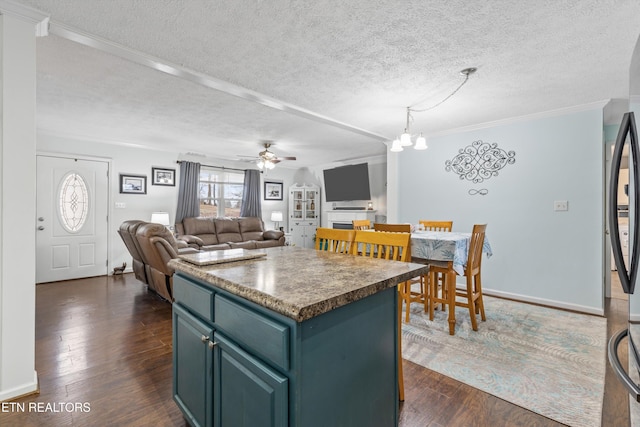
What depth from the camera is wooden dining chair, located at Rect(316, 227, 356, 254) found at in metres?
1.99

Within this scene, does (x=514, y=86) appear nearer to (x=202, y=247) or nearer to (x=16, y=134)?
(x=16, y=134)

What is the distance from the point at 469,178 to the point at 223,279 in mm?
3953

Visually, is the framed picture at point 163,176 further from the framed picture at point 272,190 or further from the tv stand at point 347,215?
the tv stand at point 347,215

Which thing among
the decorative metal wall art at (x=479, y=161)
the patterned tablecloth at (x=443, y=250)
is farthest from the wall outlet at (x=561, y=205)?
the patterned tablecloth at (x=443, y=250)

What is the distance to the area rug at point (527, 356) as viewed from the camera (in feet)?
5.71

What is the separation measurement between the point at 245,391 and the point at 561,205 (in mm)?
3973

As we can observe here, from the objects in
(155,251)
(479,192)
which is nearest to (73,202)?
(155,251)

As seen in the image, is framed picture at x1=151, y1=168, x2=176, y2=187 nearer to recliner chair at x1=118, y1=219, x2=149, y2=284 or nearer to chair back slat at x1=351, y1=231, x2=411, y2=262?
recliner chair at x1=118, y1=219, x2=149, y2=284

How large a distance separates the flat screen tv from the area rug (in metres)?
3.75

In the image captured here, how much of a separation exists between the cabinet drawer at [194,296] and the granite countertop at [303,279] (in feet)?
0.18

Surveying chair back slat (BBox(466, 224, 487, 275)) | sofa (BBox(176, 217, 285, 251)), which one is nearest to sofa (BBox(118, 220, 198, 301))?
sofa (BBox(176, 217, 285, 251))

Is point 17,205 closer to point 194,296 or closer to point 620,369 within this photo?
point 194,296

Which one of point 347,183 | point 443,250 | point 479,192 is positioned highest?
point 347,183

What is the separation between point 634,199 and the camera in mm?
904
